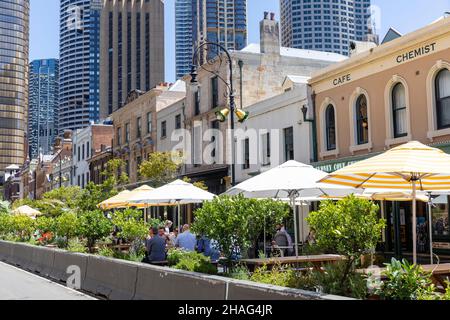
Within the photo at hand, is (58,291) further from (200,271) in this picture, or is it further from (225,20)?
(225,20)

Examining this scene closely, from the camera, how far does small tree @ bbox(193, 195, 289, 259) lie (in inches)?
400

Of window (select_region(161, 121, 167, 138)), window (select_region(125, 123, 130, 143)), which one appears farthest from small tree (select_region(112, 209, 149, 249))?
window (select_region(125, 123, 130, 143))

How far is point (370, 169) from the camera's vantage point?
30.2 ft

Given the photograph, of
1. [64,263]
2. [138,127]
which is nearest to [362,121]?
[64,263]

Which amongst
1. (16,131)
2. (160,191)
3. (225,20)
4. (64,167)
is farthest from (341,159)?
(16,131)

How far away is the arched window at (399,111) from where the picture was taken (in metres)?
21.1

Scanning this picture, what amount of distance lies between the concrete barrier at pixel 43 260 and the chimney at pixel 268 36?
21069mm

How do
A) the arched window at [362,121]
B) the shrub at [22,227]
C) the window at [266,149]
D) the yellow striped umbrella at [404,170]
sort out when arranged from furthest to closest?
the window at [266,149] < the shrub at [22,227] < the arched window at [362,121] < the yellow striped umbrella at [404,170]

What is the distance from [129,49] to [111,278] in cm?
16225

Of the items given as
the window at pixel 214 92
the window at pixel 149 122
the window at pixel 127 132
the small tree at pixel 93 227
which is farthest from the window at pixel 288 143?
the window at pixel 127 132

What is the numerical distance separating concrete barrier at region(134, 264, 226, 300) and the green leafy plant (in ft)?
8.42

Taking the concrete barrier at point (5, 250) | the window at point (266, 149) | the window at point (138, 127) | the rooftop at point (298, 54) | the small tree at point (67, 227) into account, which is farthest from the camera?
the window at point (138, 127)

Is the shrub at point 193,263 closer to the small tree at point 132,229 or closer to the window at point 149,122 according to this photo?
the small tree at point 132,229

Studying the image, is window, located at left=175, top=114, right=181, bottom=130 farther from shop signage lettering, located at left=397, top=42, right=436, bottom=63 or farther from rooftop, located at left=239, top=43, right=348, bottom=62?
shop signage lettering, located at left=397, top=42, right=436, bottom=63
